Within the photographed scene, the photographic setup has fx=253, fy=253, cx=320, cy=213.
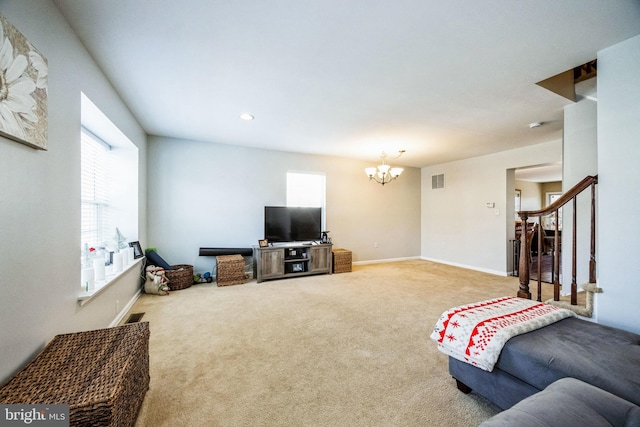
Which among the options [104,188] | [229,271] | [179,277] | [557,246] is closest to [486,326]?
[557,246]

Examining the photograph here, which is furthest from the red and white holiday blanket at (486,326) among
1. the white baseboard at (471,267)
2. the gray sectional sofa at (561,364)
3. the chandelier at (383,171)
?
the white baseboard at (471,267)

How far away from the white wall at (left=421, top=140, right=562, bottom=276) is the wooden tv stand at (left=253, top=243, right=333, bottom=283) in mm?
3120

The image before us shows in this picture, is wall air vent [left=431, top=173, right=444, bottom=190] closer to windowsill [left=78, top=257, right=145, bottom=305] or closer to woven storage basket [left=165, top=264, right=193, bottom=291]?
woven storage basket [left=165, top=264, right=193, bottom=291]

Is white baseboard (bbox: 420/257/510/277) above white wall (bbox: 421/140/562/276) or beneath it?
beneath

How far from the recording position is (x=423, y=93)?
2.76 m

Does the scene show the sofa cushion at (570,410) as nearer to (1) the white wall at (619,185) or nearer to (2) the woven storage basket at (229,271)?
(1) the white wall at (619,185)

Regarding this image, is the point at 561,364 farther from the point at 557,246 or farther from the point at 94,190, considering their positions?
the point at 94,190

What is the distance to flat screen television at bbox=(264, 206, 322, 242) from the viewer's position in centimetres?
488

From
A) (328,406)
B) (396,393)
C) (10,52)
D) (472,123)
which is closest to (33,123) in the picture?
(10,52)

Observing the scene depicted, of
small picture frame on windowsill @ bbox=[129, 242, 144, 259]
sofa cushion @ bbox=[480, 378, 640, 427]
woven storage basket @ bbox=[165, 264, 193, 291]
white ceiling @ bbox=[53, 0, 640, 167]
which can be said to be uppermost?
white ceiling @ bbox=[53, 0, 640, 167]

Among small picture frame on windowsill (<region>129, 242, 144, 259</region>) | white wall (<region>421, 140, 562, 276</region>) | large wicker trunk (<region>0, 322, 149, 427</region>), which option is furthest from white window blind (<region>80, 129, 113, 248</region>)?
white wall (<region>421, 140, 562, 276</region>)

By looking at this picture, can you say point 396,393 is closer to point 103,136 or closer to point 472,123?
point 472,123

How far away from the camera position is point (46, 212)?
155cm

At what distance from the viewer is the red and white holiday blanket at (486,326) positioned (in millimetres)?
1487
